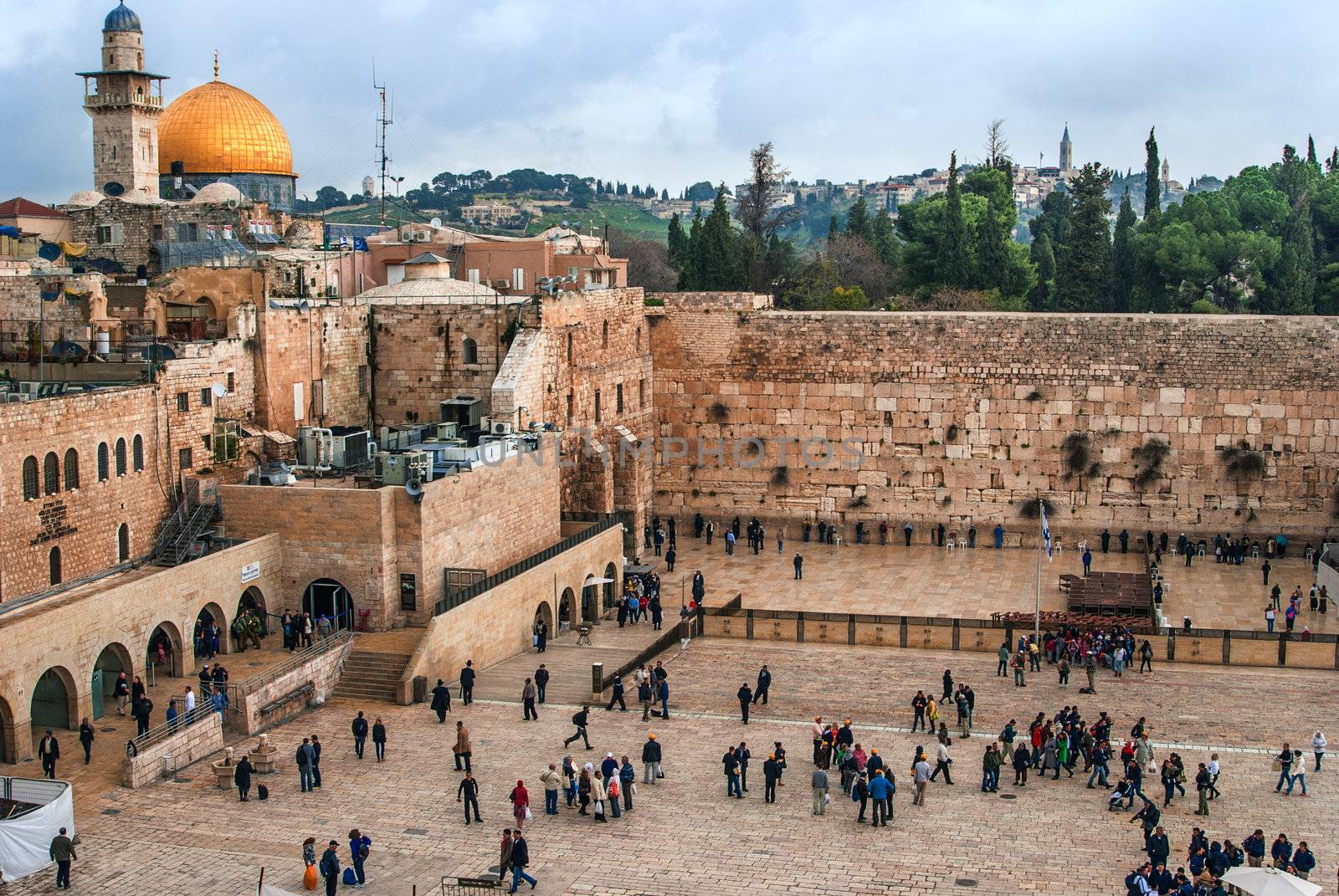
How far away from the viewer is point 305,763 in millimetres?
20812

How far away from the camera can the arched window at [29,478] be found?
24.0 m

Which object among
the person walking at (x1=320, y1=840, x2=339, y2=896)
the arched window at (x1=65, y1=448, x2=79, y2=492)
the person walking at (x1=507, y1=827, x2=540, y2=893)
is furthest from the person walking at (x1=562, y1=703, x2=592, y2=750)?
the arched window at (x1=65, y1=448, x2=79, y2=492)

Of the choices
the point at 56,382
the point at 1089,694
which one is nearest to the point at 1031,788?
the point at 1089,694

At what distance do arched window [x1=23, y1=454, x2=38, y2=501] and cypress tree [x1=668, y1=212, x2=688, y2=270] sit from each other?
45986 millimetres

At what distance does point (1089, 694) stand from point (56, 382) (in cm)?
1838

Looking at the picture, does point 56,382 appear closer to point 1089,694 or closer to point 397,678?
point 397,678

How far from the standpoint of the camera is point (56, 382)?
28516 millimetres

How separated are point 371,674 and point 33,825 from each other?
782cm

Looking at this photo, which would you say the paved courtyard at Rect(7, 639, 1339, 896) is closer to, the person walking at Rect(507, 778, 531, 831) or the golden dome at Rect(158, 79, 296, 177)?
the person walking at Rect(507, 778, 531, 831)

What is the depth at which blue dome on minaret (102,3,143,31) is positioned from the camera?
50625 millimetres

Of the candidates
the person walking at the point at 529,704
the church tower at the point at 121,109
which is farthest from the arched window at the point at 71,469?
the church tower at the point at 121,109

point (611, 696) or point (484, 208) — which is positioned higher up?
point (484, 208)

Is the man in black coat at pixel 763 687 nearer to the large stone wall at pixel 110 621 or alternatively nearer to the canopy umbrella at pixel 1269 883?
the large stone wall at pixel 110 621

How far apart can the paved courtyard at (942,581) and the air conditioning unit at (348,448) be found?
7170 millimetres
